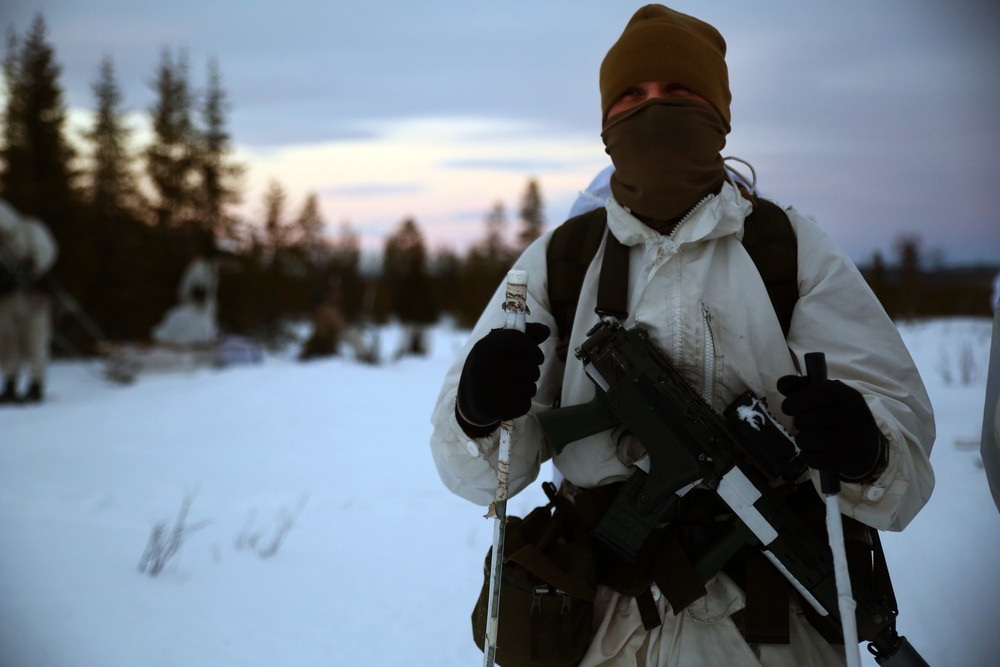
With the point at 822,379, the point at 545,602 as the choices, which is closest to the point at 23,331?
the point at 545,602

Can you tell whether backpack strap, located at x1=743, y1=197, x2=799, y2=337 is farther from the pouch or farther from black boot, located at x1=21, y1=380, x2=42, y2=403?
black boot, located at x1=21, y1=380, x2=42, y2=403

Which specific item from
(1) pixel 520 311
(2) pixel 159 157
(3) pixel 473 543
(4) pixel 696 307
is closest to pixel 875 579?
(4) pixel 696 307

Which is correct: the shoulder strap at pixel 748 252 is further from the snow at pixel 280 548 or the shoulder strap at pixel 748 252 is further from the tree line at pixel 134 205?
the tree line at pixel 134 205

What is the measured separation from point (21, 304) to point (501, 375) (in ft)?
31.6

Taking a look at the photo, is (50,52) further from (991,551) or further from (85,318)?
(991,551)

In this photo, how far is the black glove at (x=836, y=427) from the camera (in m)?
1.44

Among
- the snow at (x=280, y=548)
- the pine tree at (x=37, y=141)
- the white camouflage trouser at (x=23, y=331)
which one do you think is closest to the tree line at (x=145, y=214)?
the pine tree at (x=37, y=141)

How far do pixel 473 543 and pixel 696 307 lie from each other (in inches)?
123

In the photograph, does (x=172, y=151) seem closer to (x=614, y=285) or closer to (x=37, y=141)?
(x=37, y=141)

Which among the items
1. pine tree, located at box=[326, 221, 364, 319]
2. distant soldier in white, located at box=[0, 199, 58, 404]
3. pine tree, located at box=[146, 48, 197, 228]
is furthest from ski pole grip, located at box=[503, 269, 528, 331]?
pine tree, located at box=[326, 221, 364, 319]

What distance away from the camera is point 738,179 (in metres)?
2.01

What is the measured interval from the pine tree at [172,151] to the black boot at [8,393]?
399 inches

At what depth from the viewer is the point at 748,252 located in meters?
1.77

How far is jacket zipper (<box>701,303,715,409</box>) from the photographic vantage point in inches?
68.0
